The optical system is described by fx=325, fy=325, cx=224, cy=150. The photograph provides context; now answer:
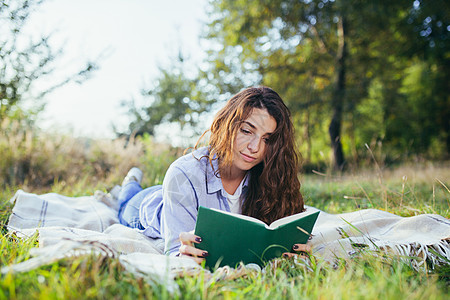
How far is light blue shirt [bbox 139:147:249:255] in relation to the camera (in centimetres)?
186

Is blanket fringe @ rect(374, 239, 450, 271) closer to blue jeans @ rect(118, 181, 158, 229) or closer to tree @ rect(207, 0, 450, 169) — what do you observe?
blue jeans @ rect(118, 181, 158, 229)

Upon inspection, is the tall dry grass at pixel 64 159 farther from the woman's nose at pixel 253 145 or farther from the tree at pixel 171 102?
the tree at pixel 171 102

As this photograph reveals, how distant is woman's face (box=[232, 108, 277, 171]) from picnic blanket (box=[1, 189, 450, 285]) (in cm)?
66

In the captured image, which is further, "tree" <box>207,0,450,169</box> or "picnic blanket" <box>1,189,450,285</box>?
"tree" <box>207,0,450,169</box>

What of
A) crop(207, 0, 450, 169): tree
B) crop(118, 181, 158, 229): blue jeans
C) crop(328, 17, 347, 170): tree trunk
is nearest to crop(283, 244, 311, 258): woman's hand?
crop(118, 181, 158, 229): blue jeans

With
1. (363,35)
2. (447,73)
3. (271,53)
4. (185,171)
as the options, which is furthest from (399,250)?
(447,73)

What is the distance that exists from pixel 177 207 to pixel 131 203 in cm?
115

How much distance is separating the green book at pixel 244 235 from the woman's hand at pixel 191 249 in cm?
2

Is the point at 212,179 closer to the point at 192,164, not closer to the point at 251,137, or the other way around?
the point at 192,164

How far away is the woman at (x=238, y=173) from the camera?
192 cm

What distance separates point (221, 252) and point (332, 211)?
223cm

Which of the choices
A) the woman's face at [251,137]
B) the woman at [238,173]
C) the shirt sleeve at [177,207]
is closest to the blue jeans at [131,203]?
the woman at [238,173]

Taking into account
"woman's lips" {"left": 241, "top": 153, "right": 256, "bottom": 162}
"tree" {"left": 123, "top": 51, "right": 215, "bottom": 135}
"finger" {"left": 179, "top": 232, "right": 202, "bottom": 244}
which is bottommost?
"finger" {"left": 179, "top": 232, "right": 202, "bottom": 244}

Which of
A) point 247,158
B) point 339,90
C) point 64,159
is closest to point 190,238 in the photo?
point 247,158
